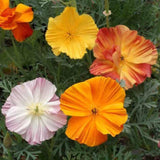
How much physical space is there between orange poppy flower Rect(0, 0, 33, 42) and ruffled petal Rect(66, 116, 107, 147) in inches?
14.0

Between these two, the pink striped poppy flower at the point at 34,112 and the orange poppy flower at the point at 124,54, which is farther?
the orange poppy flower at the point at 124,54

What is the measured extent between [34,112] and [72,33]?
0.27m

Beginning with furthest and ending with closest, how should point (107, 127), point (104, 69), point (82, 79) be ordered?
point (82, 79)
point (104, 69)
point (107, 127)

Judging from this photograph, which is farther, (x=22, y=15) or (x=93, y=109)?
(x=22, y=15)

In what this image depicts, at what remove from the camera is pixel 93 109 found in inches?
30.5

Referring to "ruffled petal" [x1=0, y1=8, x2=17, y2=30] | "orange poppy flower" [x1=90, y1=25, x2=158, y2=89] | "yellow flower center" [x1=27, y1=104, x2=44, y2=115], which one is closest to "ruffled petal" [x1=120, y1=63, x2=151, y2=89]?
"orange poppy flower" [x1=90, y1=25, x2=158, y2=89]

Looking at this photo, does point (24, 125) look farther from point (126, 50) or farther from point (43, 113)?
point (126, 50)

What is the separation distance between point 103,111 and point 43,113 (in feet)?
0.47

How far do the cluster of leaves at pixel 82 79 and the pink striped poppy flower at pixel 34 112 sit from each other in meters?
0.07

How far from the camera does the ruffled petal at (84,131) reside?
2.50 feet

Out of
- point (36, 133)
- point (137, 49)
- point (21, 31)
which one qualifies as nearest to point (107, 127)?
point (36, 133)

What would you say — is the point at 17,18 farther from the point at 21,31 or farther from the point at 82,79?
the point at 82,79

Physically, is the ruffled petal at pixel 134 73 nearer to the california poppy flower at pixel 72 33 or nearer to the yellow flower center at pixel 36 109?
the california poppy flower at pixel 72 33

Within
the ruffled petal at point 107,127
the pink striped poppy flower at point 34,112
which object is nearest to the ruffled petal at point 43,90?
the pink striped poppy flower at point 34,112
